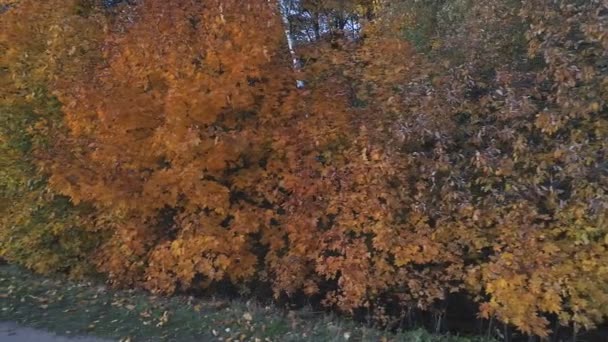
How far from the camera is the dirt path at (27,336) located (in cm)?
723

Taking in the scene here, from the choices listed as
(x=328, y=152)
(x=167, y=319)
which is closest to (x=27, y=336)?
(x=167, y=319)

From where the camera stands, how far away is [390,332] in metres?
7.69

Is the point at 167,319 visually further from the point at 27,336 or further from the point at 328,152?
the point at 328,152

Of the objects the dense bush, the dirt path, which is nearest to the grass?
the dirt path

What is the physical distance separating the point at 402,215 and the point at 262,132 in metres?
1.88

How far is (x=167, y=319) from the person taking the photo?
7609 mm

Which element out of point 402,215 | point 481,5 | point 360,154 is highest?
point 481,5

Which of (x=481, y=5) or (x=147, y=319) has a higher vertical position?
(x=481, y=5)

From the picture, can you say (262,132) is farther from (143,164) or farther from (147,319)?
(147,319)

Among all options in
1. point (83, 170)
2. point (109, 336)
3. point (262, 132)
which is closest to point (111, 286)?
point (83, 170)

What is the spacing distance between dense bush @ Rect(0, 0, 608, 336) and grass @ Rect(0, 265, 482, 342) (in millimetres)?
356

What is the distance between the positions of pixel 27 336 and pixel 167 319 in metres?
1.34

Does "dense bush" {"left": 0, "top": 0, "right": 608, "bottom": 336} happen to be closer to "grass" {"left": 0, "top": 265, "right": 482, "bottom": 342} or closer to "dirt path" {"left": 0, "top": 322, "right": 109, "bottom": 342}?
"grass" {"left": 0, "top": 265, "right": 482, "bottom": 342}

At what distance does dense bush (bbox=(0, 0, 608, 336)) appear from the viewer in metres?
6.76
